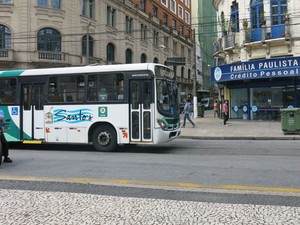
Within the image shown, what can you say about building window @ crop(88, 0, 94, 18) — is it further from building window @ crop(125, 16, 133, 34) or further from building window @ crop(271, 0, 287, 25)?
building window @ crop(271, 0, 287, 25)

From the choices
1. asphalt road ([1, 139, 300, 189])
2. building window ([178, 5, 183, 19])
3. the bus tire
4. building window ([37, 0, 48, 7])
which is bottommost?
asphalt road ([1, 139, 300, 189])

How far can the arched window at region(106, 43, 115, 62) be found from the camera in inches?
1805

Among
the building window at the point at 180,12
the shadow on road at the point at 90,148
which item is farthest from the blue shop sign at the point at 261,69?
the building window at the point at 180,12

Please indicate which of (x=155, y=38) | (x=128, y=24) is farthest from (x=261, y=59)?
(x=155, y=38)

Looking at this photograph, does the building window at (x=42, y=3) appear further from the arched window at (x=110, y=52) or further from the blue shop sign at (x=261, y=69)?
the blue shop sign at (x=261, y=69)

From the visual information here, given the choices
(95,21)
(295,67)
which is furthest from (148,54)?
(295,67)

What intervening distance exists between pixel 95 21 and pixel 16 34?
10700 millimetres

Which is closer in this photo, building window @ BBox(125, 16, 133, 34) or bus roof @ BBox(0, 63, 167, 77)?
bus roof @ BBox(0, 63, 167, 77)

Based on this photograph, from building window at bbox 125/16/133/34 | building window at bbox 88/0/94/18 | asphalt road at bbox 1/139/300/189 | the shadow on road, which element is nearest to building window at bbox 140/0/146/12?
building window at bbox 125/16/133/34

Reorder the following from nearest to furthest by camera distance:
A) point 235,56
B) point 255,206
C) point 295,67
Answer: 1. point 255,206
2. point 295,67
3. point 235,56

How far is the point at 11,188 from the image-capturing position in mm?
6559

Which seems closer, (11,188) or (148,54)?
(11,188)

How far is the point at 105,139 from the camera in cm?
1208

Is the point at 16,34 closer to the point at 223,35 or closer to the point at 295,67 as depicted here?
the point at 223,35
